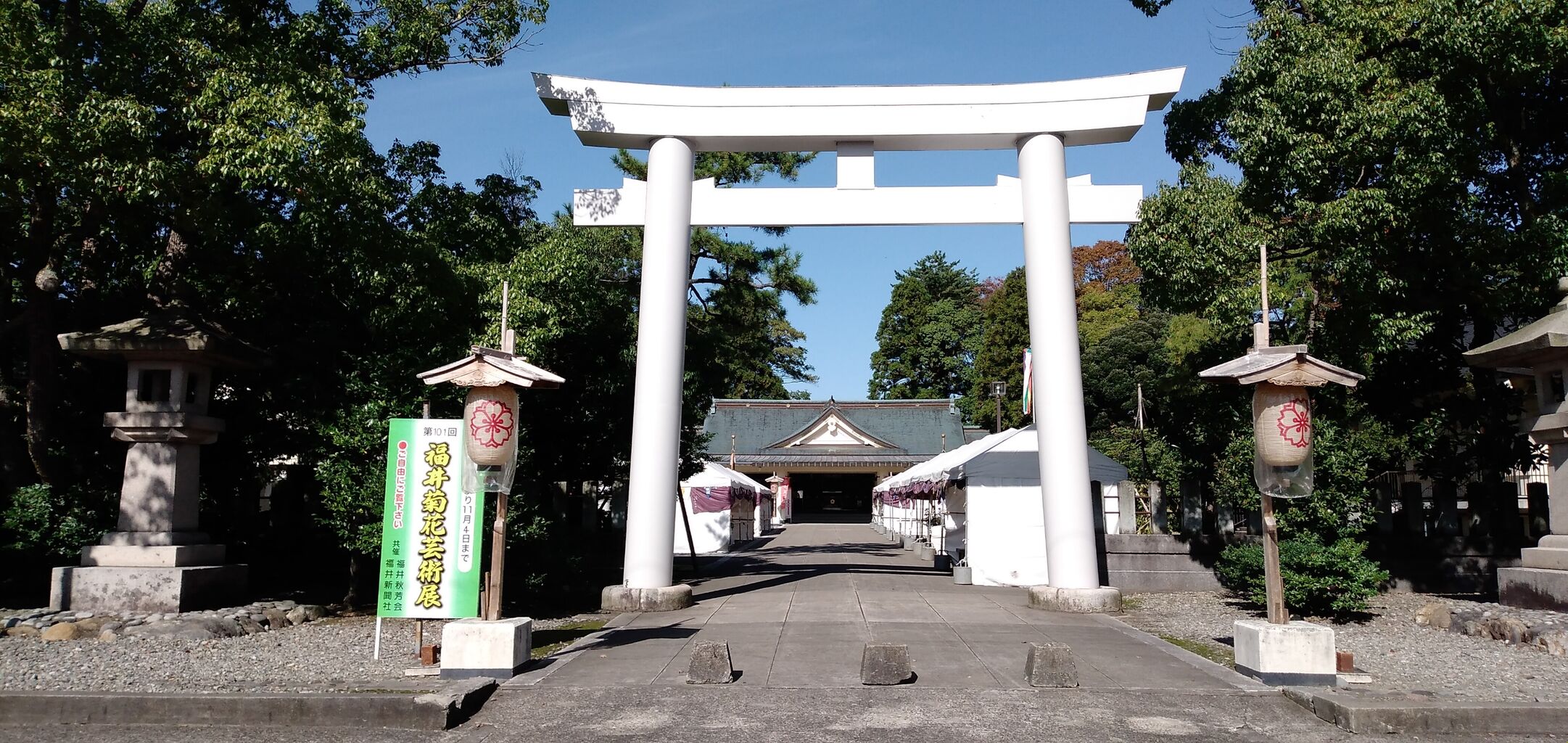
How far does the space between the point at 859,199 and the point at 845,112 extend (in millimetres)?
1055

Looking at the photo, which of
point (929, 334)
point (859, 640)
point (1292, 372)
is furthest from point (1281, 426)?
point (929, 334)

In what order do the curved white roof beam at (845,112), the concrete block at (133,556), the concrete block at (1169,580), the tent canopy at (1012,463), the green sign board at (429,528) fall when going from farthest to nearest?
→ the tent canopy at (1012,463) → the concrete block at (1169,580) → the curved white roof beam at (845,112) → the concrete block at (133,556) → the green sign board at (429,528)

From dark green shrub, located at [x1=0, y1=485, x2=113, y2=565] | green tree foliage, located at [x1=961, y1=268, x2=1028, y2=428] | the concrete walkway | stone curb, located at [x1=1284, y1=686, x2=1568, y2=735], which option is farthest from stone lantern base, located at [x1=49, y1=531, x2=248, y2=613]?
green tree foliage, located at [x1=961, y1=268, x2=1028, y2=428]

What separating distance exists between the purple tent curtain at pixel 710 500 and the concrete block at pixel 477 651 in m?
16.7

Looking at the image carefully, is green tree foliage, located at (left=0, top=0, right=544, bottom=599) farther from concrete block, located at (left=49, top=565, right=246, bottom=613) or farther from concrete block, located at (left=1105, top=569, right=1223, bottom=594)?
concrete block, located at (left=1105, top=569, right=1223, bottom=594)

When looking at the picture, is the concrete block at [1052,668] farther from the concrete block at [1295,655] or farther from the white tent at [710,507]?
the white tent at [710,507]

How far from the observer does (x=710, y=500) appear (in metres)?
24.2

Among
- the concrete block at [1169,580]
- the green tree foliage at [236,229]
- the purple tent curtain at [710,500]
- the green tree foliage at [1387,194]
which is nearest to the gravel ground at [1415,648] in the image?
the concrete block at [1169,580]

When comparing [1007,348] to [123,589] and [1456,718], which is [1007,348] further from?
[1456,718]

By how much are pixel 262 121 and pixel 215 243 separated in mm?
2585

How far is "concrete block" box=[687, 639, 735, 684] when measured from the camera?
23.2ft

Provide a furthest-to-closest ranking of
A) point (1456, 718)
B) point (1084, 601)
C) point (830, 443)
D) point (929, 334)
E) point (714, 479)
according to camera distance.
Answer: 1. point (929, 334)
2. point (830, 443)
3. point (714, 479)
4. point (1084, 601)
5. point (1456, 718)

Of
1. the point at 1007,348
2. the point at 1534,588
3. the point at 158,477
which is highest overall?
the point at 1007,348

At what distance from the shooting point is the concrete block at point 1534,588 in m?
9.78
